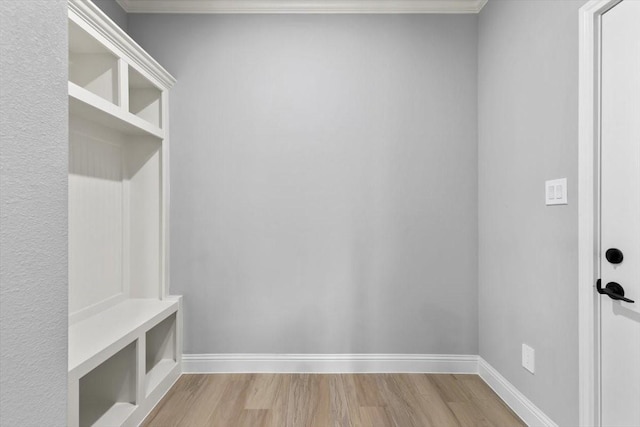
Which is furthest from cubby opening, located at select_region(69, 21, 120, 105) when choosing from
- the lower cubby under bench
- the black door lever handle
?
the black door lever handle

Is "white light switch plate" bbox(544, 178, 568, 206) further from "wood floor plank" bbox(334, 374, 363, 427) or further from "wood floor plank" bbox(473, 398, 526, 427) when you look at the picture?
"wood floor plank" bbox(334, 374, 363, 427)

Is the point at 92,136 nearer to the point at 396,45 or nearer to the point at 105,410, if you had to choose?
the point at 105,410

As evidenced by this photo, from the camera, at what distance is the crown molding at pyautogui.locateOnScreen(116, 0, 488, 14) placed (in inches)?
99.3

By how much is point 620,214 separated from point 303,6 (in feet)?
7.33

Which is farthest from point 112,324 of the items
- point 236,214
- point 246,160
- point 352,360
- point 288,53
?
point 288,53

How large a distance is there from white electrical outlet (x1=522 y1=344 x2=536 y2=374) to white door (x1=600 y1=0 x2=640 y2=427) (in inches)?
17.0

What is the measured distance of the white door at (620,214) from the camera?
1.32 metres

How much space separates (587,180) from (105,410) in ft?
8.29

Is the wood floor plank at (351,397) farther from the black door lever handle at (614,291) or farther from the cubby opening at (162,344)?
the black door lever handle at (614,291)

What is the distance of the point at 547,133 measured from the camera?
1.80 meters

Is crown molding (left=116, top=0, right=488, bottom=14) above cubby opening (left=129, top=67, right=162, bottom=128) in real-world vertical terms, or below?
above

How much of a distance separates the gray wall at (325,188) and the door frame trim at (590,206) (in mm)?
1026

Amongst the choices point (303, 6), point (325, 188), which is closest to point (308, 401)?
point (325, 188)

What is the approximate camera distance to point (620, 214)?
4.56 feet
